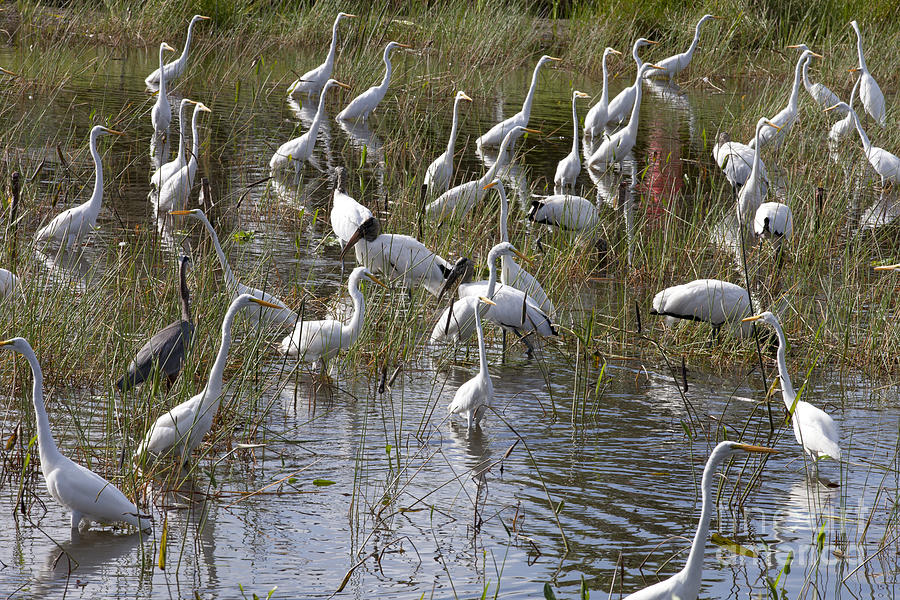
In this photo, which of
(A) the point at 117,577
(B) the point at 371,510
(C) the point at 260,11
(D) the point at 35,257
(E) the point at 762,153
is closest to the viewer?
(A) the point at 117,577

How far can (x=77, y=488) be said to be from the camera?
3984 mm

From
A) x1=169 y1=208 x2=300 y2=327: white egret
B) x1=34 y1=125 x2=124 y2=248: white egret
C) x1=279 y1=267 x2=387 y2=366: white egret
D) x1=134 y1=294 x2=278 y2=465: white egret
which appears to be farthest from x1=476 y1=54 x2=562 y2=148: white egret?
x1=134 y1=294 x2=278 y2=465: white egret

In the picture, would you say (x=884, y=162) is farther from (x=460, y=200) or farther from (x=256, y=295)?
(x=256, y=295)

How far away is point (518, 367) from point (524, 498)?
87.0 inches

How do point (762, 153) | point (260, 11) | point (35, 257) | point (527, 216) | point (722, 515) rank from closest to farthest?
point (722, 515)
point (35, 257)
point (527, 216)
point (762, 153)
point (260, 11)

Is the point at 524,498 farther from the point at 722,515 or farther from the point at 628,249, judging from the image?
the point at 628,249

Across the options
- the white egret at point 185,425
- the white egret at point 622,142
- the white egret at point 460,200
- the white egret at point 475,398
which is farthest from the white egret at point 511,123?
the white egret at point 185,425

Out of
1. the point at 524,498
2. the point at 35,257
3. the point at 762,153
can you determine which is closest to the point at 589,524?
the point at 524,498

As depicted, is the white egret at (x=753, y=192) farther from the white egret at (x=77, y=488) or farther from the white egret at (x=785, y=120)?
the white egret at (x=77, y=488)

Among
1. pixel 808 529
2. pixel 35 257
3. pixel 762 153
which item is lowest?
pixel 808 529

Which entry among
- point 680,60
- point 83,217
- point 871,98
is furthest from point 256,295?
point 680,60

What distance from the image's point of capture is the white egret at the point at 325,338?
610 cm

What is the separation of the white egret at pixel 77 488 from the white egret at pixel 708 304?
13.6 feet

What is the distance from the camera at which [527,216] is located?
32.7 feet
